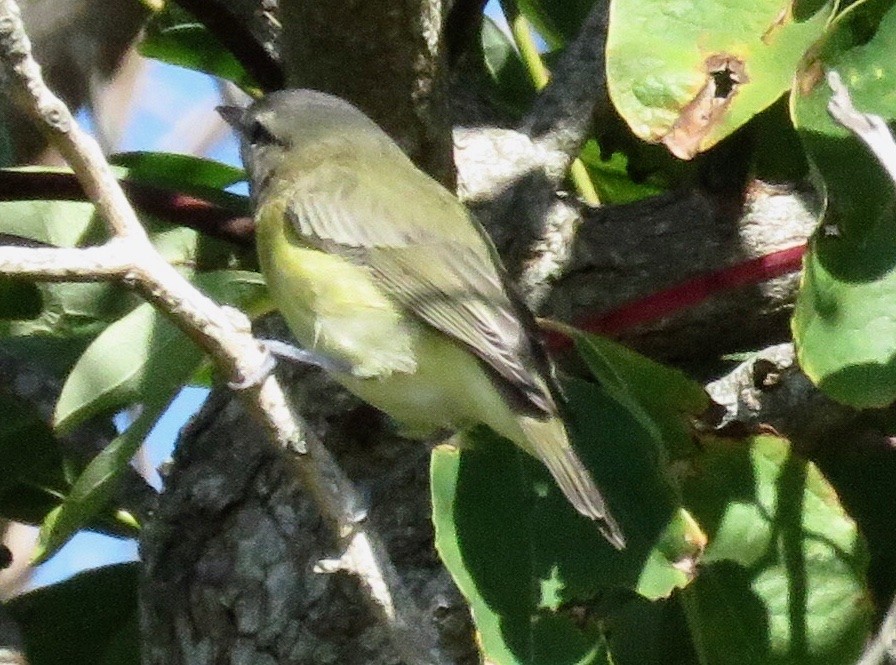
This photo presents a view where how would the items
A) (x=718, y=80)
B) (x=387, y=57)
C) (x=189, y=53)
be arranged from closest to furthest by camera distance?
(x=718, y=80) < (x=387, y=57) < (x=189, y=53)

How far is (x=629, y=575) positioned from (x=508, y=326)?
0.28 m

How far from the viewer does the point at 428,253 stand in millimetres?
1575

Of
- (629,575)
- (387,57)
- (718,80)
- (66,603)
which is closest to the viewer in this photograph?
(718,80)

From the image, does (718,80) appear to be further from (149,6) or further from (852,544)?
(149,6)

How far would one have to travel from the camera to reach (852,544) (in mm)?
1222

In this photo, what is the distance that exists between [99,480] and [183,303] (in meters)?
0.29

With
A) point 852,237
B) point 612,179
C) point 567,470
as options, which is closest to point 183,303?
point 567,470

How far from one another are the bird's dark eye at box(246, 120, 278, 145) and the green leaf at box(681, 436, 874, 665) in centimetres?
74

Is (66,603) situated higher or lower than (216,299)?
lower

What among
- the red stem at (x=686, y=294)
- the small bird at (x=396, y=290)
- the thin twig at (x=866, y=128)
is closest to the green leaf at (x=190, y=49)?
the small bird at (x=396, y=290)

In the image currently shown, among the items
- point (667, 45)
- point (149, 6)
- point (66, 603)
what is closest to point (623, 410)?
point (667, 45)

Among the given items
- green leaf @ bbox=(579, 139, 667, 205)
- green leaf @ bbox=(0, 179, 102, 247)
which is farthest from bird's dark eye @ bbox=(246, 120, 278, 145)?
green leaf @ bbox=(579, 139, 667, 205)

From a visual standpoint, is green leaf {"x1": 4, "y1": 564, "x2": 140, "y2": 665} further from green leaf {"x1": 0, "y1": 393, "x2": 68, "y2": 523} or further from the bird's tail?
the bird's tail

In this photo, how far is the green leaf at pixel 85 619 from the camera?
1.68m
